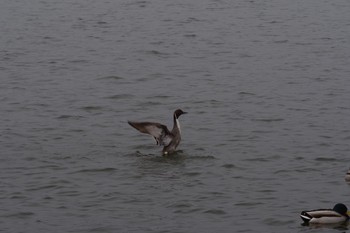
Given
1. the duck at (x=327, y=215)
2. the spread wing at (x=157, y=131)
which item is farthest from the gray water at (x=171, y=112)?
the spread wing at (x=157, y=131)

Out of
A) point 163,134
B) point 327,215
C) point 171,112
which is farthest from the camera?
point 171,112

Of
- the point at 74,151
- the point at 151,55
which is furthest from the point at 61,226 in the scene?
the point at 151,55

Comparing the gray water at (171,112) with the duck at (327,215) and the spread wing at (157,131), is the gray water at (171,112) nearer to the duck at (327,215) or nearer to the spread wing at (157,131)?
the duck at (327,215)

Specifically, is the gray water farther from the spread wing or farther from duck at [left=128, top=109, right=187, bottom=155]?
the spread wing

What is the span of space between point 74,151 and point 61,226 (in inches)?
206

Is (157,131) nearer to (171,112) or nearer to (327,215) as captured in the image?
(171,112)

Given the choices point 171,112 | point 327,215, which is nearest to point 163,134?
point 171,112

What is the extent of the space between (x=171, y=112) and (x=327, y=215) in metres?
9.32

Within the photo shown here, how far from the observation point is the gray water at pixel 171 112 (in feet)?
64.3

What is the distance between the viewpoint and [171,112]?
1067 inches

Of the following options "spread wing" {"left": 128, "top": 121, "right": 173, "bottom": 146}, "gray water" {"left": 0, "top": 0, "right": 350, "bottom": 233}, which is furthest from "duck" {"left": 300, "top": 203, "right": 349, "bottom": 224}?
"spread wing" {"left": 128, "top": 121, "right": 173, "bottom": 146}

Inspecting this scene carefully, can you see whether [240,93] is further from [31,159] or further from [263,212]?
[263,212]

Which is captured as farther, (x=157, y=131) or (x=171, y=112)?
(x=171, y=112)

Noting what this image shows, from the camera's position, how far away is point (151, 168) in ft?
73.0
